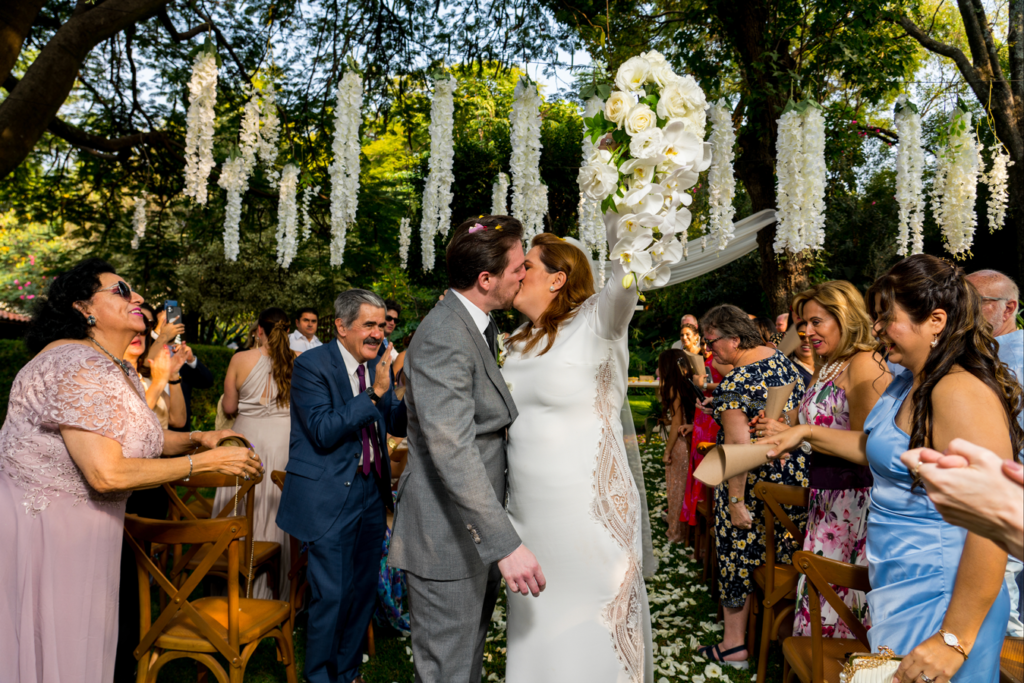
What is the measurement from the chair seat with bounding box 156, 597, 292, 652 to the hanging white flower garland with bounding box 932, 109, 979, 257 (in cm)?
618

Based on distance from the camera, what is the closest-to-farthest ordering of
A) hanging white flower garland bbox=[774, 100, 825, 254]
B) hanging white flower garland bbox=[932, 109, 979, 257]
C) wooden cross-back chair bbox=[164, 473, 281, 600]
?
wooden cross-back chair bbox=[164, 473, 281, 600] → hanging white flower garland bbox=[774, 100, 825, 254] → hanging white flower garland bbox=[932, 109, 979, 257]

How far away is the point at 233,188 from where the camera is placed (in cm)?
478

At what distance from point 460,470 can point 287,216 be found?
14.6ft

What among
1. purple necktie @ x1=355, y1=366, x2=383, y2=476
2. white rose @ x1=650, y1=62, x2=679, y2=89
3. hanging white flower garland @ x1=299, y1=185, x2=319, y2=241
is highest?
hanging white flower garland @ x1=299, y1=185, x2=319, y2=241

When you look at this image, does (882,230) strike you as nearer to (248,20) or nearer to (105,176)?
(248,20)

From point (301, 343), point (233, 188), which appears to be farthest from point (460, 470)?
point (301, 343)

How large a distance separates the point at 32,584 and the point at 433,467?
159 cm

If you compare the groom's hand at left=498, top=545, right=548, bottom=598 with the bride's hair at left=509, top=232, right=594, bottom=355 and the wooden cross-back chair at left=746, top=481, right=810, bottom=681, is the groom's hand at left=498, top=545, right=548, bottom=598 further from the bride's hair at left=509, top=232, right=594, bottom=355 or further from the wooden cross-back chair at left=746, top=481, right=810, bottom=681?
the wooden cross-back chair at left=746, top=481, right=810, bottom=681

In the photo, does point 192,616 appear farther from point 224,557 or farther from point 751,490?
point 751,490

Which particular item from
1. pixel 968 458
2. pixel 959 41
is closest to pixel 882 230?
pixel 959 41

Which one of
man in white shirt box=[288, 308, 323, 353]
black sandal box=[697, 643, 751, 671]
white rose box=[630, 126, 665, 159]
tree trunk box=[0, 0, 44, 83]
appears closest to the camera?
white rose box=[630, 126, 665, 159]

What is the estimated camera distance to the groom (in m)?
1.87

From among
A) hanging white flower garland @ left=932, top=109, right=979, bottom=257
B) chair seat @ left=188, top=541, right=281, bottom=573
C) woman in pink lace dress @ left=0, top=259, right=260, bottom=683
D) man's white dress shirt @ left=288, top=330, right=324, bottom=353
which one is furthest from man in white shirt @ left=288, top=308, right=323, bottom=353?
hanging white flower garland @ left=932, top=109, right=979, bottom=257

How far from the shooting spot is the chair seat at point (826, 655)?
228cm
